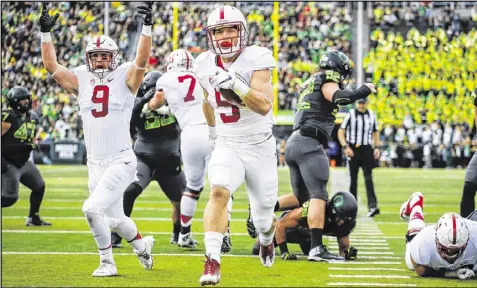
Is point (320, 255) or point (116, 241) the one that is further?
point (116, 241)

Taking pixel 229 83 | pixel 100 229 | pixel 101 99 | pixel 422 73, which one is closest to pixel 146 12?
→ pixel 101 99

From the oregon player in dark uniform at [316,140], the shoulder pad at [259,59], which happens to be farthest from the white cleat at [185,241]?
the shoulder pad at [259,59]

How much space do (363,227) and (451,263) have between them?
4096 millimetres

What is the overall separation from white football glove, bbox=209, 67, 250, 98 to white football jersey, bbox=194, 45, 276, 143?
0.89ft

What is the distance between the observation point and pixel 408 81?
31219 mm

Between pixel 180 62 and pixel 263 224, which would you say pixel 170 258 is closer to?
pixel 263 224

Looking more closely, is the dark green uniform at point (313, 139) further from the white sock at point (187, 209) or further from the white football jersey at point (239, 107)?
the white football jersey at point (239, 107)

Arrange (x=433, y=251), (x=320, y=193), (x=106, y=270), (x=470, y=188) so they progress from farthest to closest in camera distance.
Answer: (x=470, y=188) < (x=320, y=193) < (x=106, y=270) < (x=433, y=251)

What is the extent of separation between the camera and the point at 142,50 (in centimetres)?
637

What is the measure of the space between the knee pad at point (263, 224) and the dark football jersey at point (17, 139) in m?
4.34

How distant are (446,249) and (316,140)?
5.94ft

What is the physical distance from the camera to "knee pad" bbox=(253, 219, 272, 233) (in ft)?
20.7

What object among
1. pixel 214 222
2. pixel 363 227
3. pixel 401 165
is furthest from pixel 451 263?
pixel 401 165

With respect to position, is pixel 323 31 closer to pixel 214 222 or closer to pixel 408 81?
pixel 408 81
